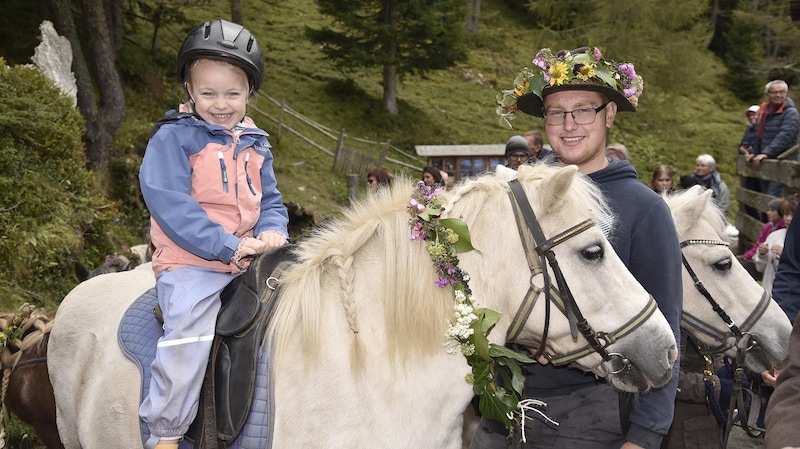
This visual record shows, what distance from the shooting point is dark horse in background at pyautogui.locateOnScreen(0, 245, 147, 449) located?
3.48 metres

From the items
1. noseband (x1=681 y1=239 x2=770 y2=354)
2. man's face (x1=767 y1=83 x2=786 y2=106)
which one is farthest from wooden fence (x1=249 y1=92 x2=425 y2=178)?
noseband (x1=681 y1=239 x2=770 y2=354)

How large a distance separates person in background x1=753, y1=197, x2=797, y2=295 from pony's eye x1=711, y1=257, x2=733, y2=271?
3049 mm

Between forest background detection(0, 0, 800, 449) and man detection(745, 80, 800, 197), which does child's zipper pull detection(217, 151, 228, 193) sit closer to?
forest background detection(0, 0, 800, 449)

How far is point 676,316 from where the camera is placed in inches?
96.7

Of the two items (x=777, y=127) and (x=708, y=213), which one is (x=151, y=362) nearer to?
(x=708, y=213)

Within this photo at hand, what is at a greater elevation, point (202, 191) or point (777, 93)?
point (777, 93)

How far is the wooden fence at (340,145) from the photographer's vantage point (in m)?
19.0

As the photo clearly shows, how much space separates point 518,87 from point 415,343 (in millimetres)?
1419

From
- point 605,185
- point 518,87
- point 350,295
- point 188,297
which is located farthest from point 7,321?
point 605,185

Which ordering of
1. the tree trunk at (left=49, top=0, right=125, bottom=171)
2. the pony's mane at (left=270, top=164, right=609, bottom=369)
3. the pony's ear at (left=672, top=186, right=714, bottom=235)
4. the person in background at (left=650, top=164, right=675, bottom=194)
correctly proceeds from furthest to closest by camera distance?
the tree trunk at (left=49, top=0, right=125, bottom=171), the person in background at (left=650, top=164, right=675, bottom=194), the pony's ear at (left=672, top=186, right=714, bottom=235), the pony's mane at (left=270, top=164, right=609, bottom=369)

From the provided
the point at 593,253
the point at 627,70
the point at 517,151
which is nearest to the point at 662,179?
the point at 517,151

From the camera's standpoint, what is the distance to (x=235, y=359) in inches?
94.7

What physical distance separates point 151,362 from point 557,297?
1.78 metres

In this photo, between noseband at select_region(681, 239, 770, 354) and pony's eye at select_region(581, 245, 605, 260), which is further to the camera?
noseband at select_region(681, 239, 770, 354)
